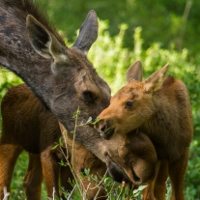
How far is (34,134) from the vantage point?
51.2 ft

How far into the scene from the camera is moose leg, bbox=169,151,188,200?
14.9 meters

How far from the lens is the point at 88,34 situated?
1569 centimetres

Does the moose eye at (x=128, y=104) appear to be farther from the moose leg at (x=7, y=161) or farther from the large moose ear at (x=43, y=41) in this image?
the moose leg at (x=7, y=161)

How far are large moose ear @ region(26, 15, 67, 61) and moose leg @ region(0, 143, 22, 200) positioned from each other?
52.0 inches

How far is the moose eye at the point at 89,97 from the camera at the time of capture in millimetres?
14770

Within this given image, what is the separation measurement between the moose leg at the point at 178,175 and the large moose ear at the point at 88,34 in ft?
4.58

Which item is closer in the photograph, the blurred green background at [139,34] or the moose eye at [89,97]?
the moose eye at [89,97]

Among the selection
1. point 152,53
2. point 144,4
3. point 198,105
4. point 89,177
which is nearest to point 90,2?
point 144,4

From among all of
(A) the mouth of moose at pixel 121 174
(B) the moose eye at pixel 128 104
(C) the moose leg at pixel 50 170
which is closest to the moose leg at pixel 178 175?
(A) the mouth of moose at pixel 121 174

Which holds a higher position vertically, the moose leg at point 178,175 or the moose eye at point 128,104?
the moose eye at point 128,104

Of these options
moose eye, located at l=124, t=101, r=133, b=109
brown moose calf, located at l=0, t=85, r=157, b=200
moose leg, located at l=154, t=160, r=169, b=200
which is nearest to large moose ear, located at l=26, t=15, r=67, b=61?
brown moose calf, located at l=0, t=85, r=157, b=200

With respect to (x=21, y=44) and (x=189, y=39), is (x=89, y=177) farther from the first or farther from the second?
(x=189, y=39)

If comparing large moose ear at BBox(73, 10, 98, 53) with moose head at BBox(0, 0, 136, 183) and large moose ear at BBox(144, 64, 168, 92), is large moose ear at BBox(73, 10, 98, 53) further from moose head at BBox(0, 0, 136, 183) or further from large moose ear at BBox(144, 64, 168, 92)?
large moose ear at BBox(144, 64, 168, 92)

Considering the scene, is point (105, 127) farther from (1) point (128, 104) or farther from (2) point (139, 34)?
(2) point (139, 34)
